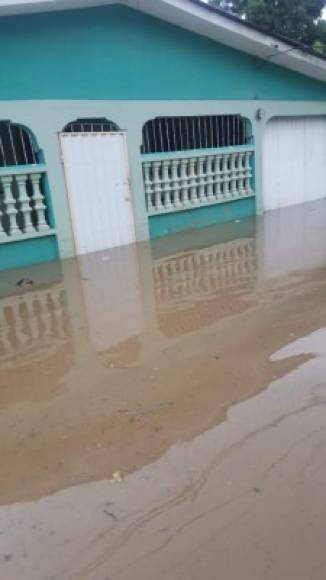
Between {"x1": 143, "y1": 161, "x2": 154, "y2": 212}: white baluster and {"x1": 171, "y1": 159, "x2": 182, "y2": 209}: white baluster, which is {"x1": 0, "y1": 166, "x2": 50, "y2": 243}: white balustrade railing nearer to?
{"x1": 143, "y1": 161, "x2": 154, "y2": 212}: white baluster

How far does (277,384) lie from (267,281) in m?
2.22

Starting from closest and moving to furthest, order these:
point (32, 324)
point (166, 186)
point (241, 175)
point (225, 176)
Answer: point (32, 324)
point (166, 186)
point (225, 176)
point (241, 175)

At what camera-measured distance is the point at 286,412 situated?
2414 millimetres

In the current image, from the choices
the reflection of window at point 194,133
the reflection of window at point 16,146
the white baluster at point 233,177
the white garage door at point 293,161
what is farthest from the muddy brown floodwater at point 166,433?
the white garage door at point 293,161

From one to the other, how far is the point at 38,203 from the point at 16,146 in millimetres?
946

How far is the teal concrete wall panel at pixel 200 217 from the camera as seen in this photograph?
297 inches

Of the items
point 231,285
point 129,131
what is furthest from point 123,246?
point 231,285

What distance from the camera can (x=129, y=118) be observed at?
675 cm

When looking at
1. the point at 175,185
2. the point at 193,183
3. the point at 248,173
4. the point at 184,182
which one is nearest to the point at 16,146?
the point at 175,185

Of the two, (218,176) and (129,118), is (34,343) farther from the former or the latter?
(218,176)

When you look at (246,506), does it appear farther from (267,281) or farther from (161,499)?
(267,281)

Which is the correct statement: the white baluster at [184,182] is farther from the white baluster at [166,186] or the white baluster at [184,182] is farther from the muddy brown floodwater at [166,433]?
the muddy brown floodwater at [166,433]

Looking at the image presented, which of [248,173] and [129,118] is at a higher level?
[129,118]

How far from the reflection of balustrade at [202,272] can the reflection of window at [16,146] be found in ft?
8.14
